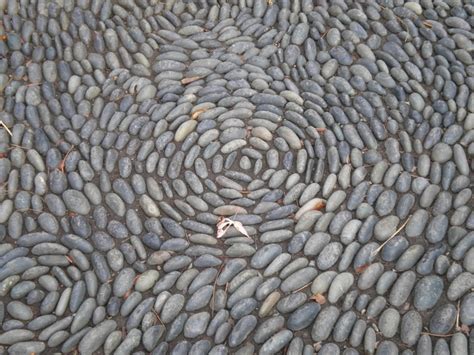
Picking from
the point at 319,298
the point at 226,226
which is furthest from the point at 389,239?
the point at 226,226

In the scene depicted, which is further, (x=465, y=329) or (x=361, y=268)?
(x=361, y=268)

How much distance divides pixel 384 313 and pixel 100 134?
3.63 feet

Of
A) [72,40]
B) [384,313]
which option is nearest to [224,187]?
[384,313]

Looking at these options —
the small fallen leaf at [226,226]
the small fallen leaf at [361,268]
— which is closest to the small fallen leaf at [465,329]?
the small fallen leaf at [361,268]

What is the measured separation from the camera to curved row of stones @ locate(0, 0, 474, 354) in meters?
1.64

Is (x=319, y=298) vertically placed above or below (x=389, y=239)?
below

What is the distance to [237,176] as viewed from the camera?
1.92m

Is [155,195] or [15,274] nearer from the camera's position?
[15,274]

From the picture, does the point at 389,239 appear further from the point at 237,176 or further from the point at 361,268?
the point at 237,176

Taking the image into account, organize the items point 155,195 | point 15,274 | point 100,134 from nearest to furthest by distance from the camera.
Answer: point 15,274 < point 155,195 < point 100,134

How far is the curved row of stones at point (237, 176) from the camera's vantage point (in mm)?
1644

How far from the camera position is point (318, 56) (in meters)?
2.19

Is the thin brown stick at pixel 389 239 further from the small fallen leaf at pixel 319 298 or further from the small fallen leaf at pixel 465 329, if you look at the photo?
the small fallen leaf at pixel 465 329

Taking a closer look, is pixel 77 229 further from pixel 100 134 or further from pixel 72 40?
pixel 72 40
